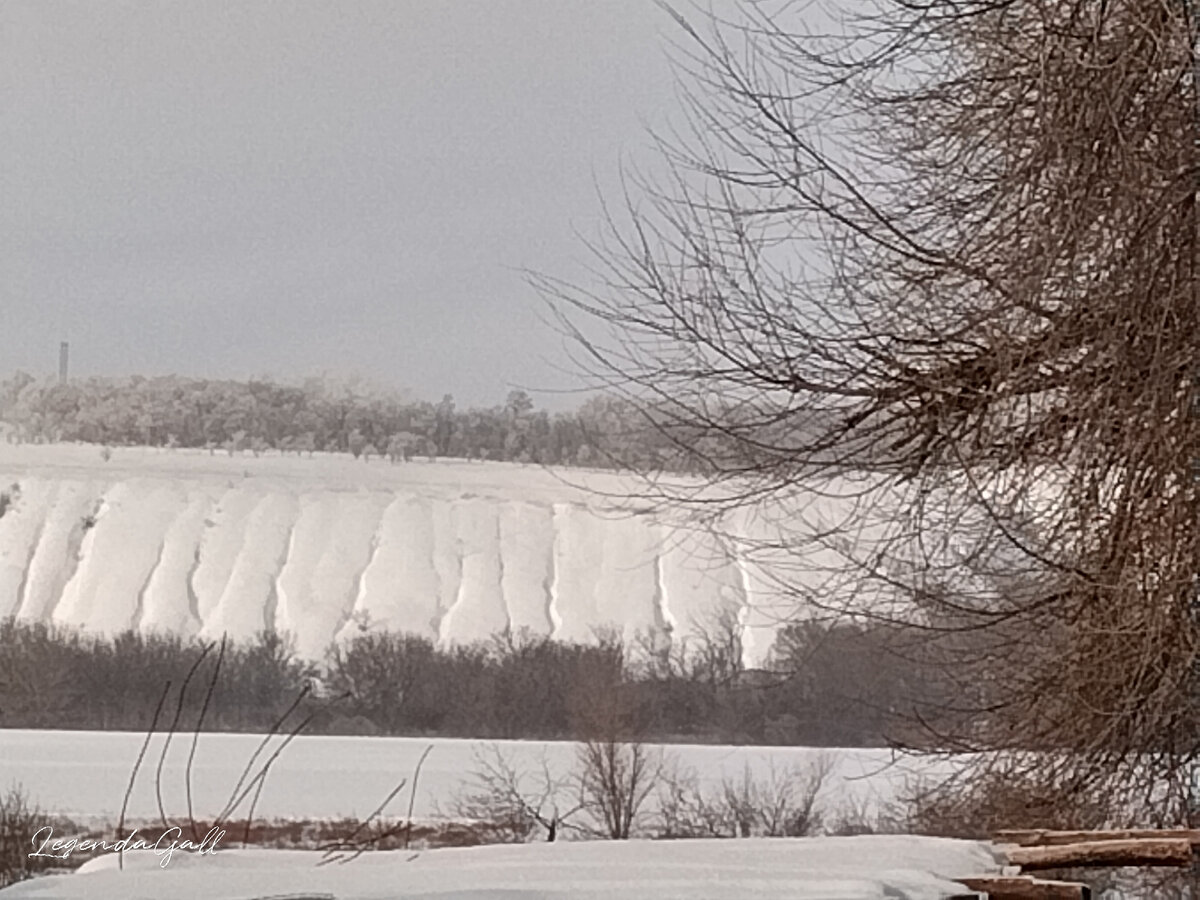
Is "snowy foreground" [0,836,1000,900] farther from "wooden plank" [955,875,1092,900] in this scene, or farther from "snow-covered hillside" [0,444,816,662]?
"snow-covered hillside" [0,444,816,662]

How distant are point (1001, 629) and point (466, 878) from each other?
1330 millimetres

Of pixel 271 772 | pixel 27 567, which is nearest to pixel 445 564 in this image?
pixel 271 772

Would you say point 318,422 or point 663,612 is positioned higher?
point 318,422

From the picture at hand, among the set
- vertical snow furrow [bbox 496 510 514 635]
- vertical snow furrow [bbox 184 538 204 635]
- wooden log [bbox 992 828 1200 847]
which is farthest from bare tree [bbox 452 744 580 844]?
wooden log [bbox 992 828 1200 847]

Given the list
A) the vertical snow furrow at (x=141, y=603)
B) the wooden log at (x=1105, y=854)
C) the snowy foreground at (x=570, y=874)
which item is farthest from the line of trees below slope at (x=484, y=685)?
the wooden log at (x=1105, y=854)

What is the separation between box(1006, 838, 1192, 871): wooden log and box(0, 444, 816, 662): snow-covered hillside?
0.75m

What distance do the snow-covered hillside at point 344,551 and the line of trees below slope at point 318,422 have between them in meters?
→ 0.03

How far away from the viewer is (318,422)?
2.21 meters

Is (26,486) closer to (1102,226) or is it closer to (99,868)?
(99,868)

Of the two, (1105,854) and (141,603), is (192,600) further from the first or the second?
(1105,854)

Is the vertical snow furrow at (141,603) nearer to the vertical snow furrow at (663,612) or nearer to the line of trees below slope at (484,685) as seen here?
the line of trees below slope at (484,685)

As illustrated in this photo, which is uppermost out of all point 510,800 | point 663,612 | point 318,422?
point 318,422

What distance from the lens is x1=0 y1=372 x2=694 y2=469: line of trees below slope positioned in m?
2.14

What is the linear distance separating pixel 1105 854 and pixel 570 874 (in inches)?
26.0
